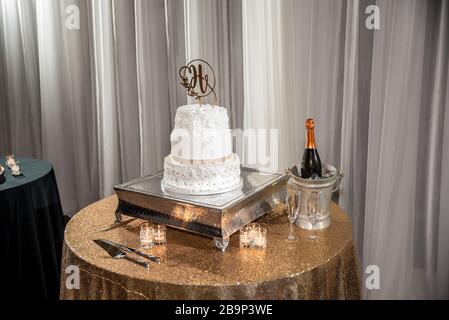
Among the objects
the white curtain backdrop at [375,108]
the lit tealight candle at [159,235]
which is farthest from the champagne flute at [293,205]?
the white curtain backdrop at [375,108]

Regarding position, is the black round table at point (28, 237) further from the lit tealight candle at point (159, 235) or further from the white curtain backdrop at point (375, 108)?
the white curtain backdrop at point (375, 108)

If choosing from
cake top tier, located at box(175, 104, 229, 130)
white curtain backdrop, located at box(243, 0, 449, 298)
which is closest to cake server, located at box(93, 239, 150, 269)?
cake top tier, located at box(175, 104, 229, 130)

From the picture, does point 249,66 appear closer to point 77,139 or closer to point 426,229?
point 426,229

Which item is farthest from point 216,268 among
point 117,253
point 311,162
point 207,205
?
point 311,162

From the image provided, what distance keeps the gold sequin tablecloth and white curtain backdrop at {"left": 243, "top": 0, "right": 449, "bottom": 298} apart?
0.67 metres

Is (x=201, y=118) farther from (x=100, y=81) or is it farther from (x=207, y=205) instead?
(x=100, y=81)

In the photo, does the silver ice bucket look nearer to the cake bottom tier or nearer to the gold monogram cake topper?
the cake bottom tier

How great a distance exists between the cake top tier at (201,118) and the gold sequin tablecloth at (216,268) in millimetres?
430

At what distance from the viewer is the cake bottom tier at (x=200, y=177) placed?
1789 mm

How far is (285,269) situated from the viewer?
5.07ft

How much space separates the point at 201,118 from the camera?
69.7 inches

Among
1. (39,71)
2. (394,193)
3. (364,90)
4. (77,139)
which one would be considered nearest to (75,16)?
(39,71)

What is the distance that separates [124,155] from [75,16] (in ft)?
3.86

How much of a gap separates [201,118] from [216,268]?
562mm
